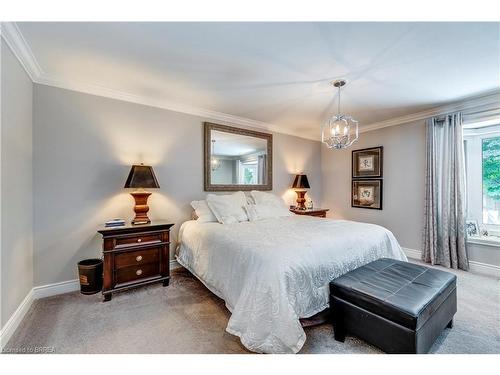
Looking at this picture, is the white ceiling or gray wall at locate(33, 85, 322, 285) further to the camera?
gray wall at locate(33, 85, 322, 285)

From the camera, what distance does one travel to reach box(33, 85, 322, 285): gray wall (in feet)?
→ 7.95

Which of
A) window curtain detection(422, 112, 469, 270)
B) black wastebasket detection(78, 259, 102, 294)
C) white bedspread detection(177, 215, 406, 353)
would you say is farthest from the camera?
window curtain detection(422, 112, 469, 270)

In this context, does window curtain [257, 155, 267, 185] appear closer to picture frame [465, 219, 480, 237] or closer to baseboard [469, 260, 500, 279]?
picture frame [465, 219, 480, 237]

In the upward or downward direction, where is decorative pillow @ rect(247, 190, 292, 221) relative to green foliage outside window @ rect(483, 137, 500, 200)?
downward

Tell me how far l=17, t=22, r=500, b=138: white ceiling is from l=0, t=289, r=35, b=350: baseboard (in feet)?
7.49

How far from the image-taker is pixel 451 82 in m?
2.58

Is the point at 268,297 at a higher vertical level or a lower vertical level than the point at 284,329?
higher

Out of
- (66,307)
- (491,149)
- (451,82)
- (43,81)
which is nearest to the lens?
(66,307)

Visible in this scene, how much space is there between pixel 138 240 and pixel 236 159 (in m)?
2.04

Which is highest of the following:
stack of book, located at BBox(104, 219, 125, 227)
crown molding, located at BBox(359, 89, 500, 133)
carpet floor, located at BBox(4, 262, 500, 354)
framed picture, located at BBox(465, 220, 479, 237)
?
crown molding, located at BBox(359, 89, 500, 133)

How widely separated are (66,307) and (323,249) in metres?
2.53

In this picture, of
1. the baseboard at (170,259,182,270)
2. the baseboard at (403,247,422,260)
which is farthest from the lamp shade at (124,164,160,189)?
the baseboard at (403,247,422,260)
